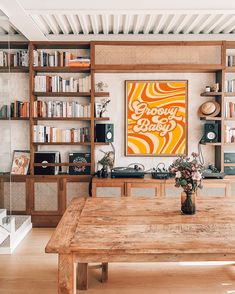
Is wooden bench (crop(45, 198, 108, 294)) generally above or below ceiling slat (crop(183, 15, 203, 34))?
below

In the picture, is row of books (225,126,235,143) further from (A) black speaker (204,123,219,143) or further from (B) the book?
(B) the book

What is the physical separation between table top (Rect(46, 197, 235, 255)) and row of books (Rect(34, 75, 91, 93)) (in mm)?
2420

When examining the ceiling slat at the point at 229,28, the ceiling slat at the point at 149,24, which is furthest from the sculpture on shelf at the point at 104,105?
the ceiling slat at the point at 229,28

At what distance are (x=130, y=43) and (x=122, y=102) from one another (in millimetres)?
866

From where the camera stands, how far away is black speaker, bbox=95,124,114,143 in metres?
5.75

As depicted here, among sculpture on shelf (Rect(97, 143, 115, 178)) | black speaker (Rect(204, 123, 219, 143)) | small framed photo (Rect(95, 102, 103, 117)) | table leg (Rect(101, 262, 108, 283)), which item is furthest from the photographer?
small framed photo (Rect(95, 102, 103, 117))

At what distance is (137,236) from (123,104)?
359cm

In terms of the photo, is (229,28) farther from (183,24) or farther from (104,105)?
(104,105)

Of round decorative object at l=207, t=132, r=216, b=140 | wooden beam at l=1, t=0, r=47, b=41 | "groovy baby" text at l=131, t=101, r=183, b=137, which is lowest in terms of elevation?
round decorative object at l=207, t=132, r=216, b=140

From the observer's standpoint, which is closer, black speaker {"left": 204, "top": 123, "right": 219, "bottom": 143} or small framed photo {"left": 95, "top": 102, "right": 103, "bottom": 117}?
black speaker {"left": 204, "top": 123, "right": 219, "bottom": 143}

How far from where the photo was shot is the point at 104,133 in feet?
18.9

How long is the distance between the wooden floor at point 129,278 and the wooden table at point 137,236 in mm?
356

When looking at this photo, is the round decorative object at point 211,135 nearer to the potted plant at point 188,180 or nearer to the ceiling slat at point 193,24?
the ceiling slat at point 193,24

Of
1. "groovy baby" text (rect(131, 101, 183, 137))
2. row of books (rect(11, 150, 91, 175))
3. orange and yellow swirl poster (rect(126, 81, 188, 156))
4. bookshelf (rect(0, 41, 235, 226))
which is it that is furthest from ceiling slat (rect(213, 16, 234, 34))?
row of books (rect(11, 150, 91, 175))
